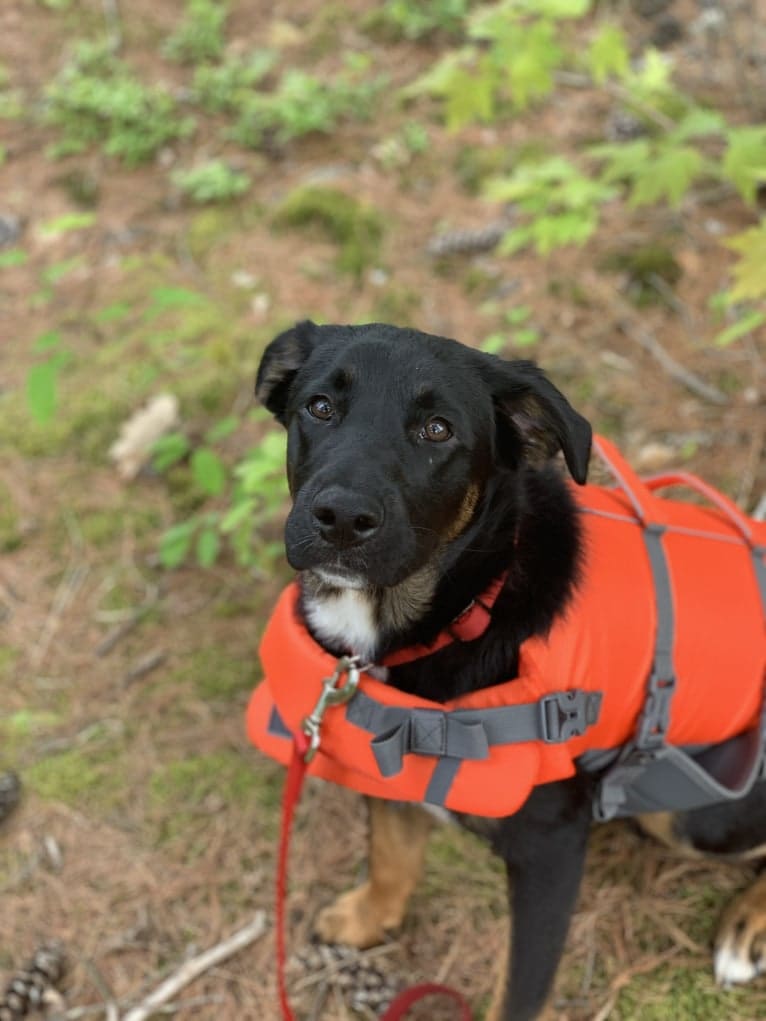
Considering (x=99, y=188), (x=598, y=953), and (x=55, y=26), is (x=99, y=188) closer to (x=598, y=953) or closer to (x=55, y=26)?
(x=55, y=26)

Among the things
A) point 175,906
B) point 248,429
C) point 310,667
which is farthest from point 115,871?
point 248,429

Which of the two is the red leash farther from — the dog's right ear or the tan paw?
the dog's right ear

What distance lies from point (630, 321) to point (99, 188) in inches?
168

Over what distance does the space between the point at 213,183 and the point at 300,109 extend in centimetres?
100

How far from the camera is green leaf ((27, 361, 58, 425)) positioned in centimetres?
392

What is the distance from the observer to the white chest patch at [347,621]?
249 cm

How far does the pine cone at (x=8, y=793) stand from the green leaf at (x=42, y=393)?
157cm

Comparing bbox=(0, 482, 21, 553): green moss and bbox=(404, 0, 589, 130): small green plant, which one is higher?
bbox=(404, 0, 589, 130): small green plant

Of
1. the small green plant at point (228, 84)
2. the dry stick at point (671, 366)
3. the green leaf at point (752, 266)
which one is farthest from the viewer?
the small green plant at point (228, 84)

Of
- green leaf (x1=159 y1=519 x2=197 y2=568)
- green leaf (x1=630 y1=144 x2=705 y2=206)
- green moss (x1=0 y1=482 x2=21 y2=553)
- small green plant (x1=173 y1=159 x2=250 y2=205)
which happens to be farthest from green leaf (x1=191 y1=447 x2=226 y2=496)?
small green plant (x1=173 y1=159 x2=250 y2=205)

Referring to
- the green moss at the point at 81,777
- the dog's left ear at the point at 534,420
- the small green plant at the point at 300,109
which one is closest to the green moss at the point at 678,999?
the dog's left ear at the point at 534,420

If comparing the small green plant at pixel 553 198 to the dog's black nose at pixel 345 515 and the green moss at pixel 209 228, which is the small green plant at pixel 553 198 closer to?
the green moss at pixel 209 228

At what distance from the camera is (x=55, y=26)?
25.1ft

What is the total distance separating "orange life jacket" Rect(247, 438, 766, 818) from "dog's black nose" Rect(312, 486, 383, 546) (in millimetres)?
488
